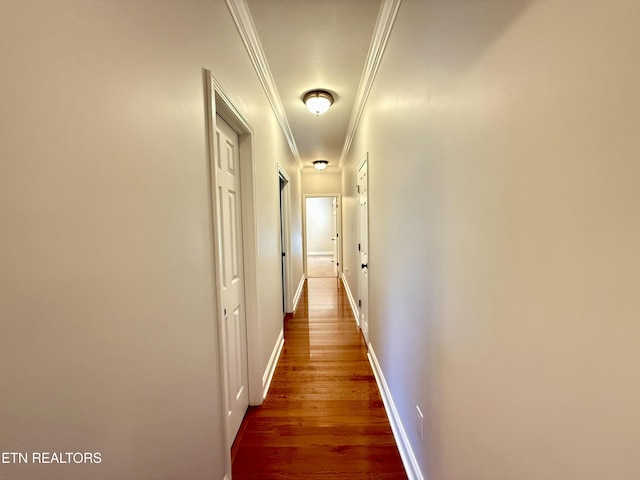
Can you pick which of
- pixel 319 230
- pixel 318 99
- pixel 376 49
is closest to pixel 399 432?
pixel 376 49

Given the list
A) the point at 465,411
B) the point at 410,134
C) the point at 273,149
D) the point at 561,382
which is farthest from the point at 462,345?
the point at 273,149

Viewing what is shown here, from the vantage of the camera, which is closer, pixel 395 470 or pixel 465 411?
pixel 465 411

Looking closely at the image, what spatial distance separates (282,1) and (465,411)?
2212mm

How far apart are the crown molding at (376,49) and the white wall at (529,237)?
38 centimetres

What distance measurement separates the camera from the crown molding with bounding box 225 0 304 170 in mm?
1531

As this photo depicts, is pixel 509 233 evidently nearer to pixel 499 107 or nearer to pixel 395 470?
pixel 499 107

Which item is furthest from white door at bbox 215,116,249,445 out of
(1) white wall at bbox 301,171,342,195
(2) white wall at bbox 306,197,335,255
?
(2) white wall at bbox 306,197,335,255

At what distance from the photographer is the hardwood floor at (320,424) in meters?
1.51

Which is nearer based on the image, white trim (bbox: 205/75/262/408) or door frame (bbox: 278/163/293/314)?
white trim (bbox: 205/75/262/408)

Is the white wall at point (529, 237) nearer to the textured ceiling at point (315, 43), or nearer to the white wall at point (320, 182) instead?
the textured ceiling at point (315, 43)

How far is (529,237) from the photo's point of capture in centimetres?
61

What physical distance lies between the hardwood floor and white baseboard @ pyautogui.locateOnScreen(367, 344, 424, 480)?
48mm

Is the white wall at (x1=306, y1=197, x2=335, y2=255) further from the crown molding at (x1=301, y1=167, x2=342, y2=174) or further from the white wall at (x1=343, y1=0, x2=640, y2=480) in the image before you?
the white wall at (x1=343, y1=0, x2=640, y2=480)

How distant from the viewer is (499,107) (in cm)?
70
